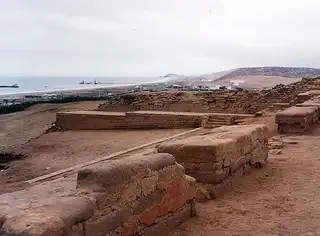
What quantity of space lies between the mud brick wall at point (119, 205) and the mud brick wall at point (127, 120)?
420 inches

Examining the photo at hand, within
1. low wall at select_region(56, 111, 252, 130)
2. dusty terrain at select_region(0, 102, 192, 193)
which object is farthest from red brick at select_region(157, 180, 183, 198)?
low wall at select_region(56, 111, 252, 130)

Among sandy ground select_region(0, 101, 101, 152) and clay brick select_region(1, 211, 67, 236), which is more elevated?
clay brick select_region(1, 211, 67, 236)


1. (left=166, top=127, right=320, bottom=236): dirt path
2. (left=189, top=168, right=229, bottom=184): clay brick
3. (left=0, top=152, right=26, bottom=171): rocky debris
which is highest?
(left=189, top=168, right=229, bottom=184): clay brick

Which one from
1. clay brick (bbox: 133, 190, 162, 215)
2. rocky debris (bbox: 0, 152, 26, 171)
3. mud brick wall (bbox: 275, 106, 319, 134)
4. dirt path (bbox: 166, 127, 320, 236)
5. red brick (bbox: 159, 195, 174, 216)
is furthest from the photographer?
rocky debris (bbox: 0, 152, 26, 171)

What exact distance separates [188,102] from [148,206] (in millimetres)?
15821

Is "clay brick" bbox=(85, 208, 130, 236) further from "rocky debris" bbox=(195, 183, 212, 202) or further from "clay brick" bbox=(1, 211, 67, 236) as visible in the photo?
"rocky debris" bbox=(195, 183, 212, 202)

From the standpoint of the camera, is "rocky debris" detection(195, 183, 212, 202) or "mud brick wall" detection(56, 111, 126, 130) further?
"mud brick wall" detection(56, 111, 126, 130)

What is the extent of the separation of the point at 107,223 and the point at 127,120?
42.3 ft

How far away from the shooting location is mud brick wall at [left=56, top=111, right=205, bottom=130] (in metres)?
15.2

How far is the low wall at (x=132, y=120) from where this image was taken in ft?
49.6

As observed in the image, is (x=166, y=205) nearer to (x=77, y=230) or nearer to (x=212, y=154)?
(x=77, y=230)

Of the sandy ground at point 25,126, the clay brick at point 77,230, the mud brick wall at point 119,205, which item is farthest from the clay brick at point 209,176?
the sandy ground at point 25,126

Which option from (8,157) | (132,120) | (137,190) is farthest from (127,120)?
(137,190)

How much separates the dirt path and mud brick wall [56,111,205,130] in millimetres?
8176
